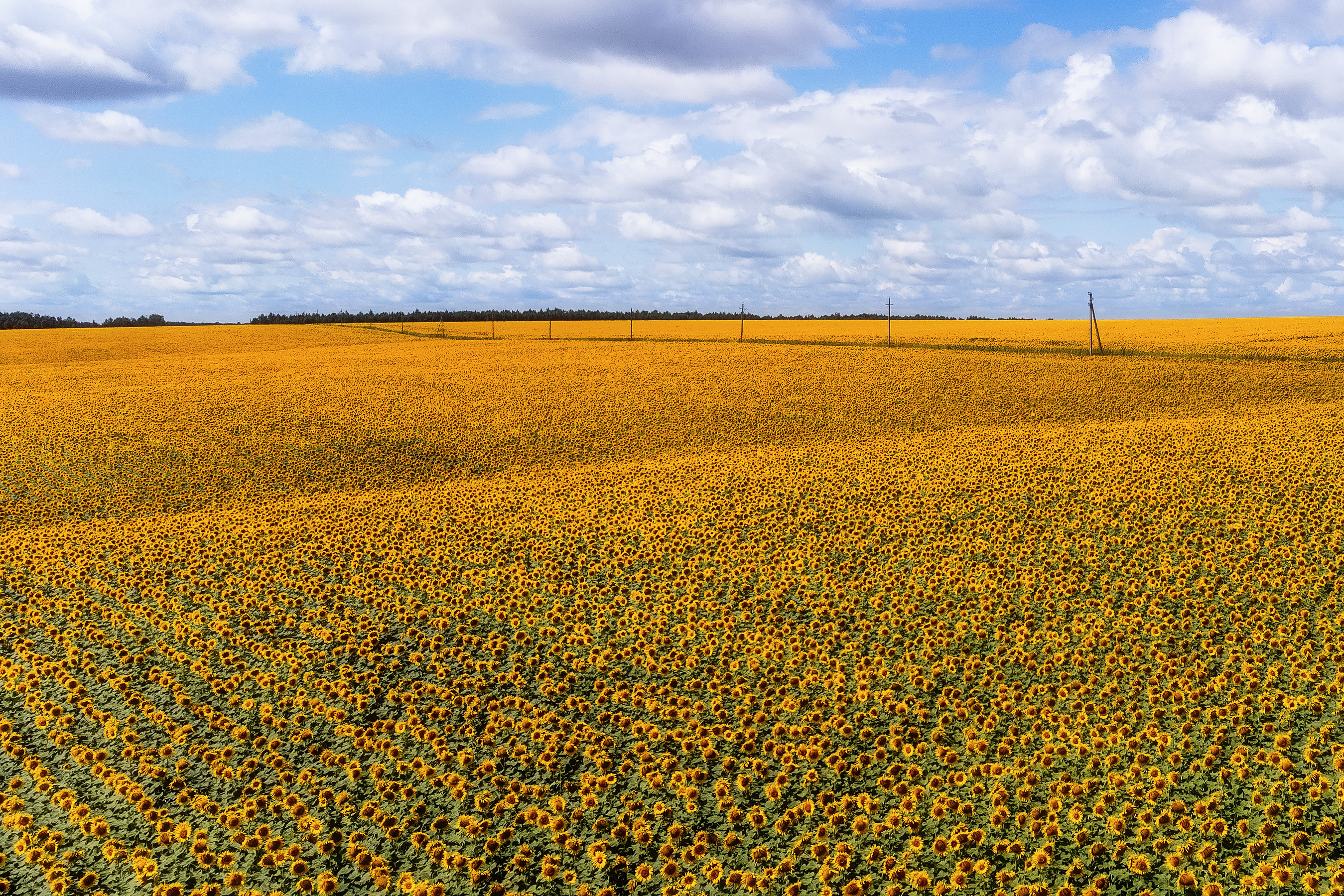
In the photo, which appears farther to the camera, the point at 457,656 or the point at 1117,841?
the point at 457,656

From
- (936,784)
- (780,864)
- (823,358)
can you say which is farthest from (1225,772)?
(823,358)

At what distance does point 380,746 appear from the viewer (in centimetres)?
1045

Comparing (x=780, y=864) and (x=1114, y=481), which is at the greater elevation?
(x=1114, y=481)

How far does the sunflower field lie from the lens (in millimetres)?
8555

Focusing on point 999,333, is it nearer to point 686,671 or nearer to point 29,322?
point 686,671

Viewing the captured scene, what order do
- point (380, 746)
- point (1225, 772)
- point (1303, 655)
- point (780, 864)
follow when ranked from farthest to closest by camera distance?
point (1303, 655)
point (380, 746)
point (1225, 772)
point (780, 864)

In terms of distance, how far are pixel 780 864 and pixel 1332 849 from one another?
5.40 metres

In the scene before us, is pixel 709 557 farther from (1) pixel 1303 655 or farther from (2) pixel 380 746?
(1) pixel 1303 655

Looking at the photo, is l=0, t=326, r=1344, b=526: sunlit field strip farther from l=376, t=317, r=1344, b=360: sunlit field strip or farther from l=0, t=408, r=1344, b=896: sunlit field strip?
l=376, t=317, r=1344, b=360: sunlit field strip

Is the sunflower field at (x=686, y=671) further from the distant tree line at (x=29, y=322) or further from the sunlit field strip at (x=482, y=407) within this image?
the distant tree line at (x=29, y=322)

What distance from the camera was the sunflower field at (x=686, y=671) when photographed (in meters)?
8.55

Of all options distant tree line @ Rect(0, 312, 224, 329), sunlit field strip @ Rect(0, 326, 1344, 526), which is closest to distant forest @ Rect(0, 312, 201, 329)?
distant tree line @ Rect(0, 312, 224, 329)

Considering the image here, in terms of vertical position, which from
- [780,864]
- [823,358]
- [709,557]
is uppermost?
[823,358]

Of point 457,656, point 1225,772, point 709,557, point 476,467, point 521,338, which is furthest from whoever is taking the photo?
point 521,338
